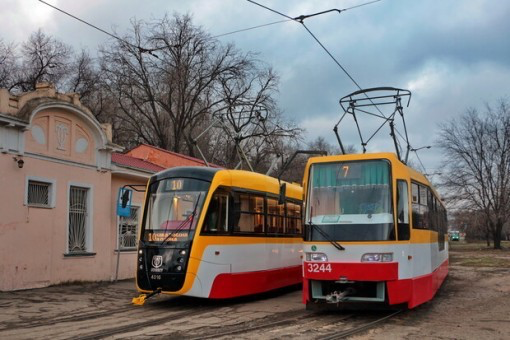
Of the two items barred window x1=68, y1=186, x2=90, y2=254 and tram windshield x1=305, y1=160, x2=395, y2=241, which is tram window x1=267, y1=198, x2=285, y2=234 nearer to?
tram windshield x1=305, y1=160, x2=395, y2=241

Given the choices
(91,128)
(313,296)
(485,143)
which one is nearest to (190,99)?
(91,128)

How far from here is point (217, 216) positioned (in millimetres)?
11617

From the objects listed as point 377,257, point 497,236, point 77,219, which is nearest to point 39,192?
point 77,219

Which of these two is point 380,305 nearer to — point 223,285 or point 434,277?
point 434,277

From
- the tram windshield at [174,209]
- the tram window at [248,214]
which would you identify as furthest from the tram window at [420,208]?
the tram windshield at [174,209]

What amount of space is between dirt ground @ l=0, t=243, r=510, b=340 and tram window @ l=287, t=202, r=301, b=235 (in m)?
1.81

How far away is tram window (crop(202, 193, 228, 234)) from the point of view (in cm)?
1140

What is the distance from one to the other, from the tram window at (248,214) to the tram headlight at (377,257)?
11.8ft

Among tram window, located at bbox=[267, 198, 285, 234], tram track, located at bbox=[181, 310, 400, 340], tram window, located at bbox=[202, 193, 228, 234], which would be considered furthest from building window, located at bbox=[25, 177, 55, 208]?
tram track, located at bbox=[181, 310, 400, 340]

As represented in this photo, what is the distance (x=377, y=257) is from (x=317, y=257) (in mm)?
1084

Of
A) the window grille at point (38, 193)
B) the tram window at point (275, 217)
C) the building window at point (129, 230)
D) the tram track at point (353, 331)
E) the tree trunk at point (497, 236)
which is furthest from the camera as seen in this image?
the tree trunk at point (497, 236)

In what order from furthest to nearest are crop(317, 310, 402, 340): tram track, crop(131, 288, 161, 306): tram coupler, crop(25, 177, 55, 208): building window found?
crop(25, 177, 55, 208): building window
crop(131, 288, 161, 306): tram coupler
crop(317, 310, 402, 340): tram track

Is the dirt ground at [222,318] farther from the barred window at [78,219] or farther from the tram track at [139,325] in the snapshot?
the barred window at [78,219]

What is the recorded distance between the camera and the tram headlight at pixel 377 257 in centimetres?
924
